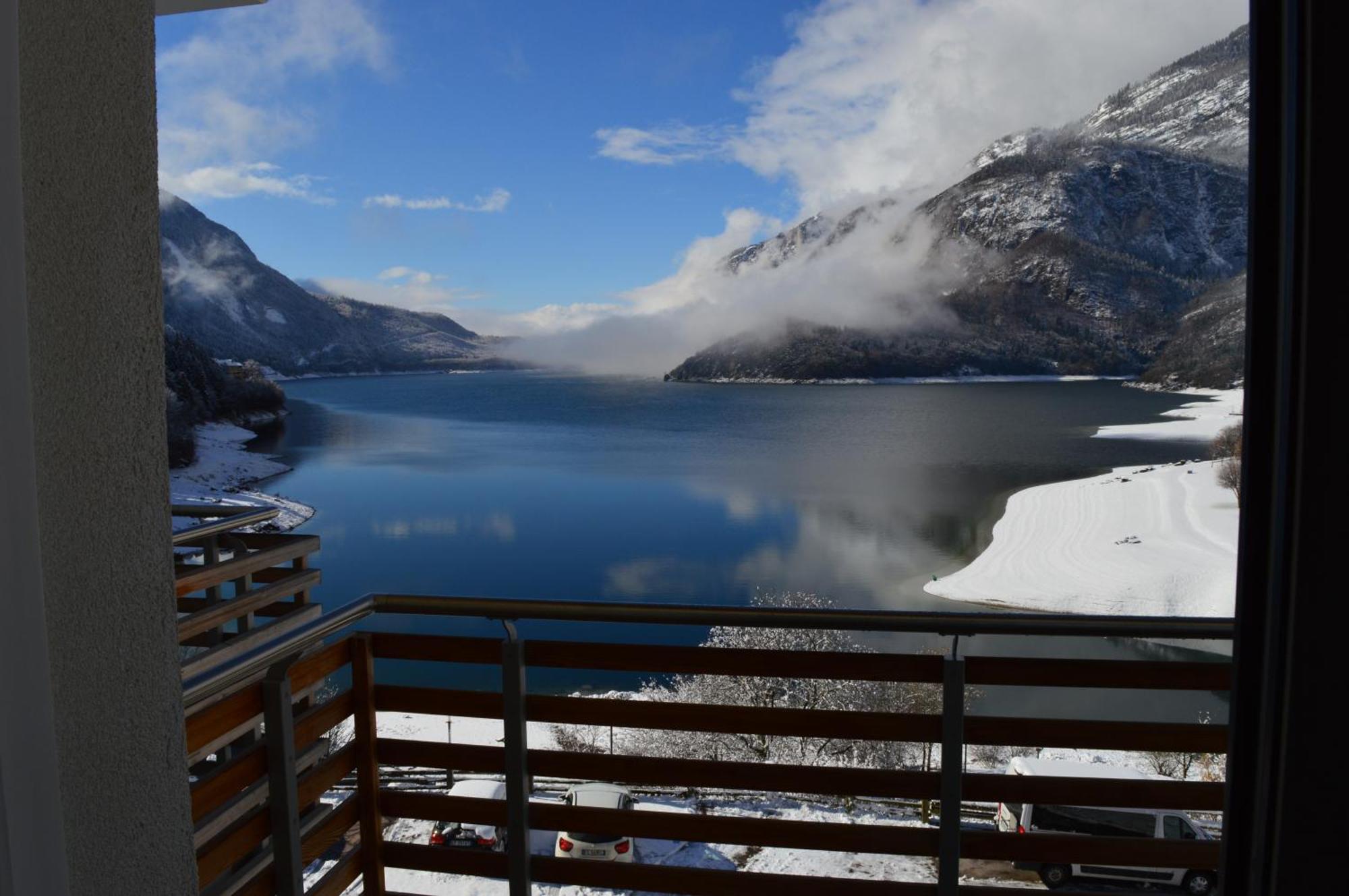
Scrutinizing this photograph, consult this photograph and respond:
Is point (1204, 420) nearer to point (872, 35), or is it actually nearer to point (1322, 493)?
point (872, 35)

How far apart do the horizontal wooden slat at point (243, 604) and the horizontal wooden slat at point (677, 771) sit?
2.61 feet

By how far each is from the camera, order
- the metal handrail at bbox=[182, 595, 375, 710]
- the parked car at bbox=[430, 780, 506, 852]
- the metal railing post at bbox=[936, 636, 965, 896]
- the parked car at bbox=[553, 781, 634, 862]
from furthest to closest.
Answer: the parked car at bbox=[430, 780, 506, 852] → the parked car at bbox=[553, 781, 634, 862] → the metal railing post at bbox=[936, 636, 965, 896] → the metal handrail at bbox=[182, 595, 375, 710]

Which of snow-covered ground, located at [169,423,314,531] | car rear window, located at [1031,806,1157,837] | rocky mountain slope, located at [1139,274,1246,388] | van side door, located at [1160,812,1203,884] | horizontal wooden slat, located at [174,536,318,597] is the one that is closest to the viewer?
horizontal wooden slat, located at [174,536,318,597]

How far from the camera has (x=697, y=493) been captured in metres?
30.4

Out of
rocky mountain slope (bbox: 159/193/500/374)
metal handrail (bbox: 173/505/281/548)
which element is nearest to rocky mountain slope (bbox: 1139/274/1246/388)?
metal handrail (bbox: 173/505/281/548)

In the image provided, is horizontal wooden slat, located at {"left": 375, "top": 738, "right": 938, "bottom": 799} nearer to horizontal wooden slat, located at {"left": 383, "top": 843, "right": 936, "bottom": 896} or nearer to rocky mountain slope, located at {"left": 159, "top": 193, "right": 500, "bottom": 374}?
horizontal wooden slat, located at {"left": 383, "top": 843, "right": 936, "bottom": 896}

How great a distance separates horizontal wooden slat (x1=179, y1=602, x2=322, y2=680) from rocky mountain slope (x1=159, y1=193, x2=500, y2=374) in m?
23.7

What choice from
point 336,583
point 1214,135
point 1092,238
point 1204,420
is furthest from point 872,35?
point 1092,238

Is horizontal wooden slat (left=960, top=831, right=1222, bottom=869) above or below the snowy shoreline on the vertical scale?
below

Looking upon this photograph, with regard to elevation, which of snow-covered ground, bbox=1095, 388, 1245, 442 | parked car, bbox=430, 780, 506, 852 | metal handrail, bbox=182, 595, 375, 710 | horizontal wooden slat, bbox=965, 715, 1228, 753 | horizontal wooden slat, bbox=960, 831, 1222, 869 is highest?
metal handrail, bbox=182, 595, 375, 710

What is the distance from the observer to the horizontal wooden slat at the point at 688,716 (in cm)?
127

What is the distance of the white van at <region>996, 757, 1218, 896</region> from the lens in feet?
4.41

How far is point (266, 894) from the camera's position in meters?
1.19

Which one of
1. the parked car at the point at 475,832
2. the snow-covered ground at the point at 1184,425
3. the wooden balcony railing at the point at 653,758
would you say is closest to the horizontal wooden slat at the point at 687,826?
the wooden balcony railing at the point at 653,758
